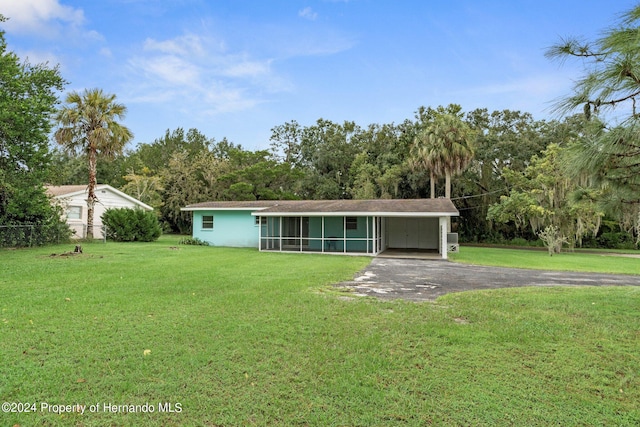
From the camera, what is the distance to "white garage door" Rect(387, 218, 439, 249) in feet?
67.1

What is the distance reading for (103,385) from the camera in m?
3.13

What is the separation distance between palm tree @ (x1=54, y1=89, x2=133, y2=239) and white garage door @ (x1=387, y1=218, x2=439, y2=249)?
15.3 metres

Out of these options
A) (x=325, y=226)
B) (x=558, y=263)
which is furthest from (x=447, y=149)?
(x=558, y=263)

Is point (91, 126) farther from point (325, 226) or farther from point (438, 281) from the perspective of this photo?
point (438, 281)

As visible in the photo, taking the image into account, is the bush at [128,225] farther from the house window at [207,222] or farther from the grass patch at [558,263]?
the grass patch at [558,263]

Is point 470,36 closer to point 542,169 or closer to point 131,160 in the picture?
point 542,169

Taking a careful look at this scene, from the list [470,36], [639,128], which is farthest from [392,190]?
[639,128]

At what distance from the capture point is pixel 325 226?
18.9 metres

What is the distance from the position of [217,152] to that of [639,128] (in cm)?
4267

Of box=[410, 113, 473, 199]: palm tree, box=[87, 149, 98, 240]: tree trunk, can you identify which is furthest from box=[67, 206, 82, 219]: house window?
box=[410, 113, 473, 199]: palm tree

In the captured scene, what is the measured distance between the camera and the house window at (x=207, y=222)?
2076 cm

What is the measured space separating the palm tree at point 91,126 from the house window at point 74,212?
2374 millimetres

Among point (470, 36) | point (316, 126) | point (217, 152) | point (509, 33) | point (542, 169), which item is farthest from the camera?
point (217, 152)

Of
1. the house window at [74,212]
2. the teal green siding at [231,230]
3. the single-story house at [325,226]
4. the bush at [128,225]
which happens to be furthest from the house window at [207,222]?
the house window at [74,212]
